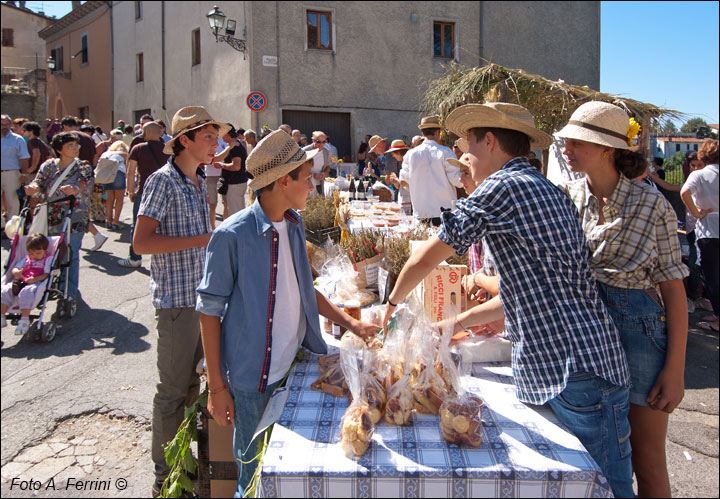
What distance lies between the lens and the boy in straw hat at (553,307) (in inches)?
66.4

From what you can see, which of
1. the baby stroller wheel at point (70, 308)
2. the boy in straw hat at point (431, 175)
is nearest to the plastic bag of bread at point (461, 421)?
the boy in straw hat at point (431, 175)

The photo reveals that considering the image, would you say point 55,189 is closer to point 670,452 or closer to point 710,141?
point 670,452

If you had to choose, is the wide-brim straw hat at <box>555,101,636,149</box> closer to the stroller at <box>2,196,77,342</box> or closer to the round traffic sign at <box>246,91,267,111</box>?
the stroller at <box>2,196,77,342</box>

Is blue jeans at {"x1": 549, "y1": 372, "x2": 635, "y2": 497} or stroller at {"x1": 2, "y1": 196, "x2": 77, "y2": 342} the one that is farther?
stroller at {"x1": 2, "y1": 196, "x2": 77, "y2": 342}

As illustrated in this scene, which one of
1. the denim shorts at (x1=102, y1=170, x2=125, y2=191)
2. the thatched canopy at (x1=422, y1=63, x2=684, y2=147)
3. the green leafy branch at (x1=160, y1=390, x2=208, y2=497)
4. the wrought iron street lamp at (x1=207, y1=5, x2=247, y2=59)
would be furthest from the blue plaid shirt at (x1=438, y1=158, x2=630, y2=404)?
the wrought iron street lamp at (x1=207, y1=5, x2=247, y2=59)

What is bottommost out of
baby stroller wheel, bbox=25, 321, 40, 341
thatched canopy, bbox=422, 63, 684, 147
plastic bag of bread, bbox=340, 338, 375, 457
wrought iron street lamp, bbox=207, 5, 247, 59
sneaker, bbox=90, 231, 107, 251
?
baby stroller wheel, bbox=25, 321, 40, 341

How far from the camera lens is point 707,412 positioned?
4.29 meters

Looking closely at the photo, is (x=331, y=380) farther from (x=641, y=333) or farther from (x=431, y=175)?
(x=431, y=175)

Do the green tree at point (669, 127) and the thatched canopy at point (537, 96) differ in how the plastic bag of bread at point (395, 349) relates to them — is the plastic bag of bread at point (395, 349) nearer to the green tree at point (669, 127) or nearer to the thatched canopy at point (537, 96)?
the thatched canopy at point (537, 96)

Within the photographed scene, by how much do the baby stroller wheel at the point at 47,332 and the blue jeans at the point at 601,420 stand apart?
5.37 metres

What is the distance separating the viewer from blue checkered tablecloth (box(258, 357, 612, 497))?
1.50 meters

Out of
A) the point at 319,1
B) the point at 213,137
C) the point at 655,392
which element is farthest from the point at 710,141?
the point at 319,1

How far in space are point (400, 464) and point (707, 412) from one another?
157 inches

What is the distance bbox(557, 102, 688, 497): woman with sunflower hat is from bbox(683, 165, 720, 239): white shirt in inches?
164
